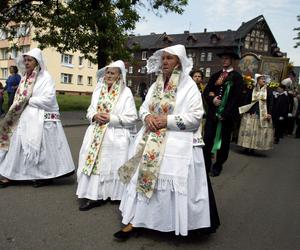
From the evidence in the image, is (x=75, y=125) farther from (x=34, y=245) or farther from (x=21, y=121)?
(x=34, y=245)

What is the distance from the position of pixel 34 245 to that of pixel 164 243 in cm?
126

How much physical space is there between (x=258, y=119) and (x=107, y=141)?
616 centimetres

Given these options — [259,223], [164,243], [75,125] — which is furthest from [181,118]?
[75,125]

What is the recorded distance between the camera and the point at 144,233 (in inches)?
159

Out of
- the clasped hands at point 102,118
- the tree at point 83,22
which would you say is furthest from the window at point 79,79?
the clasped hands at point 102,118

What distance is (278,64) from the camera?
15.0 meters

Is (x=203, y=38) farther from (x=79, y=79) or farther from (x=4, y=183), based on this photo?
(x=4, y=183)

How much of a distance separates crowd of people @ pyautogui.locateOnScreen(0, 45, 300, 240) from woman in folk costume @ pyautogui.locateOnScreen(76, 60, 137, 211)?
13 millimetres

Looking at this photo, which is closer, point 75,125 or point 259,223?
point 259,223

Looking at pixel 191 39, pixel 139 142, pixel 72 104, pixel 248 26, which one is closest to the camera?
pixel 139 142

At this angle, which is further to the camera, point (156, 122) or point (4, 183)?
point (4, 183)

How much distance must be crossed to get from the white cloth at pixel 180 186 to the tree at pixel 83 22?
→ 13154mm

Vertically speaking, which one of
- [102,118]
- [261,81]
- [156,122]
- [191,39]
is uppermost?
[191,39]

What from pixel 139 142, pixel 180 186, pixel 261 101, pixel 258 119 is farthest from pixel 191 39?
pixel 180 186
